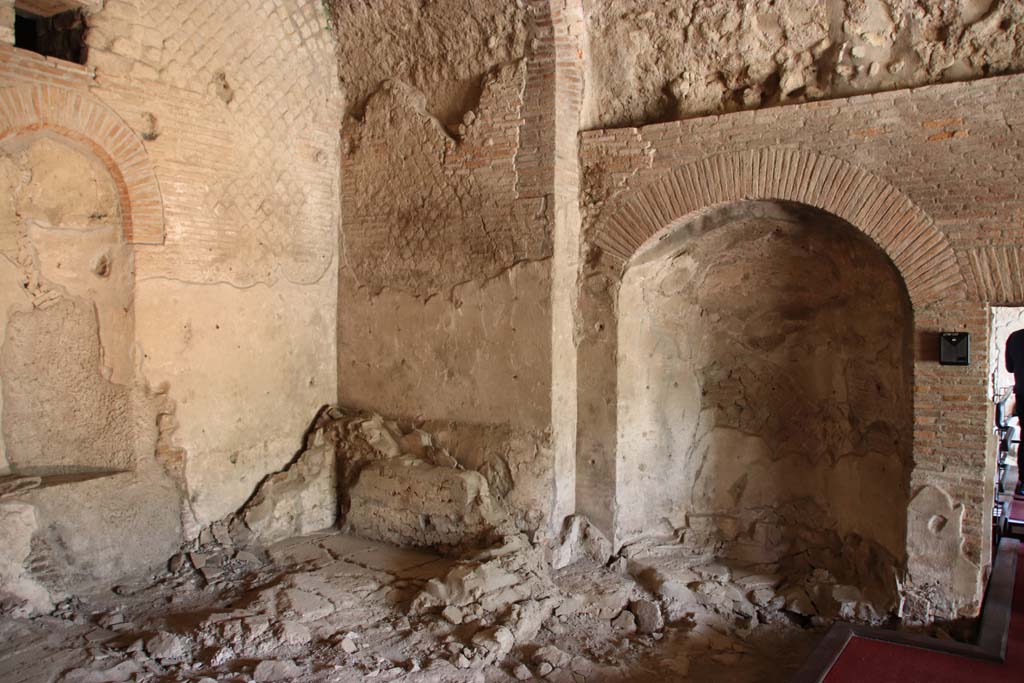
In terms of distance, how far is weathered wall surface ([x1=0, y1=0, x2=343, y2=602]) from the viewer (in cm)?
472

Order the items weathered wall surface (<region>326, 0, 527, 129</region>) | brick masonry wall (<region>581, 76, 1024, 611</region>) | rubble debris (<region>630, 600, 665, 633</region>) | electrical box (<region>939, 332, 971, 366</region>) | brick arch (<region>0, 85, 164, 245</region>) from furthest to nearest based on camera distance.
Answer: weathered wall surface (<region>326, 0, 527, 129</region>), rubble debris (<region>630, 600, 665, 633</region>), brick arch (<region>0, 85, 164, 245</region>), electrical box (<region>939, 332, 971, 366</region>), brick masonry wall (<region>581, 76, 1024, 611</region>)

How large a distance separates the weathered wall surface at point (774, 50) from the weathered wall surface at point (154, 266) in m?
2.60

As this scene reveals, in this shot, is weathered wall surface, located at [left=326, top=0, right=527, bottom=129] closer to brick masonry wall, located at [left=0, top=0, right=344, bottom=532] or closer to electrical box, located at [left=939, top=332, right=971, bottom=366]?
brick masonry wall, located at [left=0, top=0, right=344, bottom=532]

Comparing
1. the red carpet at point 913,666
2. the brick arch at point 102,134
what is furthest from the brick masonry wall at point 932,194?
the brick arch at point 102,134

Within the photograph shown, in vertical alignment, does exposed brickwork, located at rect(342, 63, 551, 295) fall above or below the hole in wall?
below

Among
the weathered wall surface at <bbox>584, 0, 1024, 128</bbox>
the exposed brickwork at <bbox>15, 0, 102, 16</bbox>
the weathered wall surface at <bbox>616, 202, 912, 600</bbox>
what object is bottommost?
the weathered wall surface at <bbox>616, 202, 912, 600</bbox>

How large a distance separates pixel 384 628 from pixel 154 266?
2.89 m

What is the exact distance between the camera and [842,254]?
5.15m

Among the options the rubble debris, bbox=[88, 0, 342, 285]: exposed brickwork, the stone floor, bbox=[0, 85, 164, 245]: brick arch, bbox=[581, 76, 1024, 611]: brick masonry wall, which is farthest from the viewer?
bbox=[88, 0, 342, 285]: exposed brickwork

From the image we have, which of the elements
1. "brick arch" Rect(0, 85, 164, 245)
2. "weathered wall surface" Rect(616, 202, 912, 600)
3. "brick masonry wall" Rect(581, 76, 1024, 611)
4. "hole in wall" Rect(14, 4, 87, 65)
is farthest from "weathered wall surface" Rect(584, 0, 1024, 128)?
"hole in wall" Rect(14, 4, 87, 65)

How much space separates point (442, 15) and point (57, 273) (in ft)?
10.8

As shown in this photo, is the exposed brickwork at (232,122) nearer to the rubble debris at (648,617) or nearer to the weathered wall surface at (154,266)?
the weathered wall surface at (154,266)

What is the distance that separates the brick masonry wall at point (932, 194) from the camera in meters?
4.15

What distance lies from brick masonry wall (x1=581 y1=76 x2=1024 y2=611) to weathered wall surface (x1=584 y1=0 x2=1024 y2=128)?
0.81 feet
